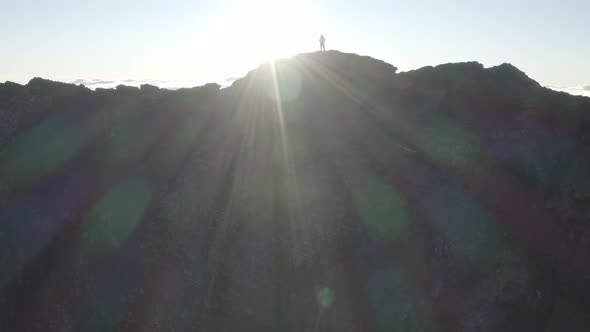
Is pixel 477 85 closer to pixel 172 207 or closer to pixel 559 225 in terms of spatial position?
pixel 559 225

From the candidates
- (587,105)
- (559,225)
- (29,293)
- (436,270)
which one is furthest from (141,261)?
(587,105)

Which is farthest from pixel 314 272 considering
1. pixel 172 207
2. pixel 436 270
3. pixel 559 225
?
pixel 559 225

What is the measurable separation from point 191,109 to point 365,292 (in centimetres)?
1864

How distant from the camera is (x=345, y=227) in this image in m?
26.9

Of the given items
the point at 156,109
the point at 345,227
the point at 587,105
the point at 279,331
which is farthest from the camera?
the point at 156,109

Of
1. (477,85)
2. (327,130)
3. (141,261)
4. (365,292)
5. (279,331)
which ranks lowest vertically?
(279,331)

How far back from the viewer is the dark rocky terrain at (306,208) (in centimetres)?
2517

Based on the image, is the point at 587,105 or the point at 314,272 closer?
the point at 314,272

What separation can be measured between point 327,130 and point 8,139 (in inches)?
984

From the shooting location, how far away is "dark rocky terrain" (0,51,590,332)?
82.6ft

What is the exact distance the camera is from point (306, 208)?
27.8 m

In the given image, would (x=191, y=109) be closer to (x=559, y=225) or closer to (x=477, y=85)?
(x=477, y=85)

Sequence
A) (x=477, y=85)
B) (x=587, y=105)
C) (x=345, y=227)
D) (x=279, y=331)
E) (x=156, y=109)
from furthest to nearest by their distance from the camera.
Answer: (x=156, y=109)
(x=477, y=85)
(x=587, y=105)
(x=345, y=227)
(x=279, y=331)

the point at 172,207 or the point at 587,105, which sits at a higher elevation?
the point at 587,105
